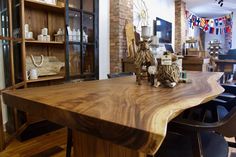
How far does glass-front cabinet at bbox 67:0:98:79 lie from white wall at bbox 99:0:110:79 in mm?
482

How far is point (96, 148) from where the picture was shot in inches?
42.6

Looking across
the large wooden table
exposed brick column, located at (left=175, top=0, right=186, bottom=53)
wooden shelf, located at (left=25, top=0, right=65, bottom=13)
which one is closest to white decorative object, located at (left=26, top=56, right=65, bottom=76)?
wooden shelf, located at (left=25, top=0, right=65, bottom=13)

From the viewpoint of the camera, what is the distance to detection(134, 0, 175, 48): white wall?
5398 millimetres

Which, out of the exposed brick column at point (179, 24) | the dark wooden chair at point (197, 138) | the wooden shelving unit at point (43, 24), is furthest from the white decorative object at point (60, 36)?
the exposed brick column at point (179, 24)

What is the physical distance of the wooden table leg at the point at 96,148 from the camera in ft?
3.20

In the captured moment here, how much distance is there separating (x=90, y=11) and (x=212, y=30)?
8.76 metres

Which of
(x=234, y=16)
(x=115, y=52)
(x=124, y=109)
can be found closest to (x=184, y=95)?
(x=124, y=109)

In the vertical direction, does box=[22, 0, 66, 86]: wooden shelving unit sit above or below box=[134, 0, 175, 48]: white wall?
below

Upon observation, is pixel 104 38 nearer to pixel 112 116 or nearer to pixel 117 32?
pixel 117 32

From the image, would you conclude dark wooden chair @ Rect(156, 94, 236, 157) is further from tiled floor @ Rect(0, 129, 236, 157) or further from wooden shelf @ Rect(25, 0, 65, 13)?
wooden shelf @ Rect(25, 0, 65, 13)

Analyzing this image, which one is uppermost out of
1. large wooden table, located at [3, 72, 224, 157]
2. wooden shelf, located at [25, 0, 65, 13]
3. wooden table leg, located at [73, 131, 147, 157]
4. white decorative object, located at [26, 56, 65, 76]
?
wooden shelf, located at [25, 0, 65, 13]

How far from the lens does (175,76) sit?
54.8 inches

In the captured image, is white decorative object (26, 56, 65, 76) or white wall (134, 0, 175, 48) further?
white wall (134, 0, 175, 48)

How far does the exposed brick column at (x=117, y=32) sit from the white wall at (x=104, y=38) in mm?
60
